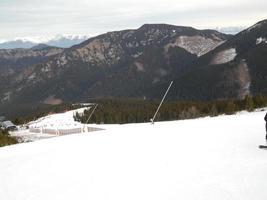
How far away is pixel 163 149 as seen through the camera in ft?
59.3

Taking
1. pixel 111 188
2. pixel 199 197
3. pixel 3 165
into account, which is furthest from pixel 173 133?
pixel 199 197

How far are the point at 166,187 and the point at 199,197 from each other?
1.40 metres

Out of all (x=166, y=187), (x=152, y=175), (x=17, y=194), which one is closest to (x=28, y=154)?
(x=17, y=194)

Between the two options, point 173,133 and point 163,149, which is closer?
point 163,149

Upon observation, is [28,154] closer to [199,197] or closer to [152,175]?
[152,175]

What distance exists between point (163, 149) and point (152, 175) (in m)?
4.33

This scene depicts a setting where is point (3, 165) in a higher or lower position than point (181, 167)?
lower

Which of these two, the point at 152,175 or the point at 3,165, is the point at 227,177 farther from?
the point at 3,165

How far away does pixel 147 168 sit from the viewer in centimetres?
1478

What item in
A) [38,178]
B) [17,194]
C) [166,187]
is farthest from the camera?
[38,178]

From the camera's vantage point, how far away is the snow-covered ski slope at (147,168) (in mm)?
11961

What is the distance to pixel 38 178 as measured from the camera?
15.4 meters

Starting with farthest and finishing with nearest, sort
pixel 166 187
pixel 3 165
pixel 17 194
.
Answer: pixel 3 165, pixel 17 194, pixel 166 187

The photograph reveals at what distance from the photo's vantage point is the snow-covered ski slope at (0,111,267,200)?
12.0m
